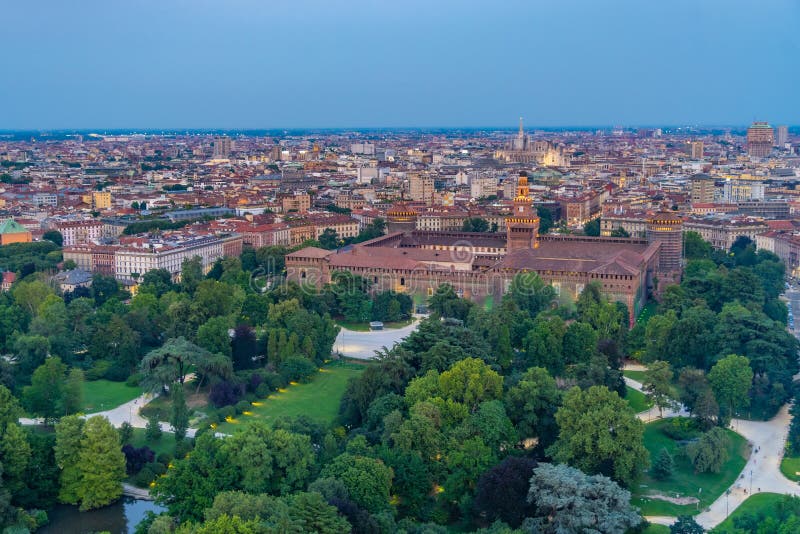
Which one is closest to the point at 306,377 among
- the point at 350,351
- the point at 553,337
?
the point at 350,351

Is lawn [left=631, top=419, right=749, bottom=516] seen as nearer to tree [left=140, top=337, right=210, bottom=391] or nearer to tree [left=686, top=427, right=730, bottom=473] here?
tree [left=686, top=427, right=730, bottom=473]

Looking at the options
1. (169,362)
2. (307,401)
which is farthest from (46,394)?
(307,401)

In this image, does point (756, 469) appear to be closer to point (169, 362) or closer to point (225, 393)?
point (225, 393)

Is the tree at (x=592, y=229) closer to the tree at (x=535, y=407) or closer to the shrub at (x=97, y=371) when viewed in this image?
the shrub at (x=97, y=371)

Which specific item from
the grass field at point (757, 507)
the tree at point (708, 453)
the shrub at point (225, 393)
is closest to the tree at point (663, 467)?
the tree at point (708, 453)

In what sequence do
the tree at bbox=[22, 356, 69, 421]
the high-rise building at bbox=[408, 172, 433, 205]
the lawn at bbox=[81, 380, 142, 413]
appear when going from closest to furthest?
1. the tree at bbox=[22, 356, 69, 421]
2. the lawn at bbox=[81, 380, 142, 413]
3. the high-rise building at bbox=[408, 172, 433, 205]

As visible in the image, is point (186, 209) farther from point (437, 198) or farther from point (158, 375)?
point (158, 375)

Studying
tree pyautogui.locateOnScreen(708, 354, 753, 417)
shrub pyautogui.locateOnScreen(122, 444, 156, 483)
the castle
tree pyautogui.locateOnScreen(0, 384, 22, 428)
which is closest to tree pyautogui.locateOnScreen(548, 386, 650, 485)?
tree pyautogui.locateOnScreen(708, 354, 753, 417)
